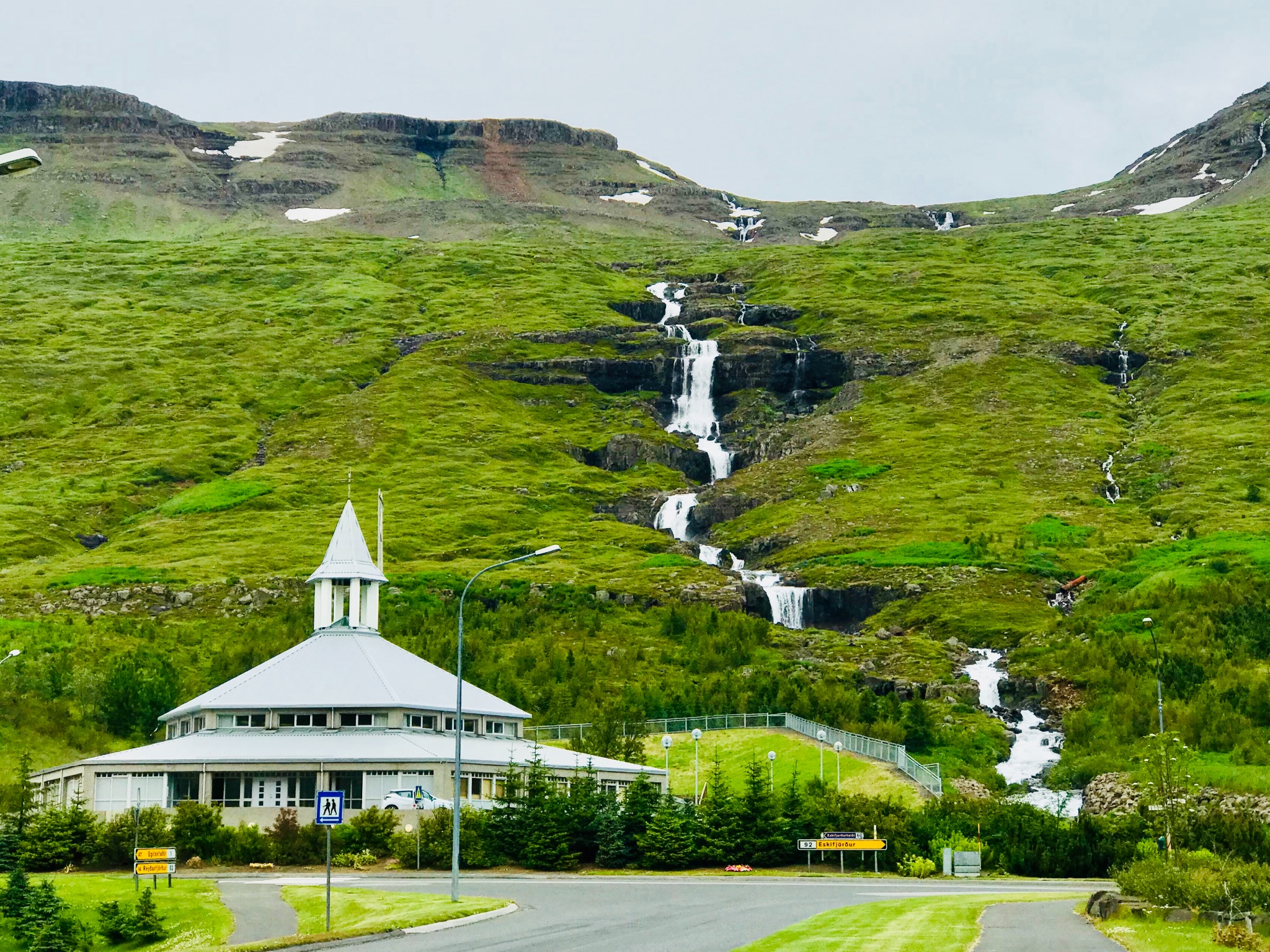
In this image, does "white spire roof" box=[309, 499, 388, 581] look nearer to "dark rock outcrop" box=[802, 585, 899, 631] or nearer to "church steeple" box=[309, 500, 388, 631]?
"church steeple" box=[309, 500, 388, 631]

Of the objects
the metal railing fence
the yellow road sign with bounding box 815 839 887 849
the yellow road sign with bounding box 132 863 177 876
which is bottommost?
the yellow road sign with bounding box 815 839 887 849

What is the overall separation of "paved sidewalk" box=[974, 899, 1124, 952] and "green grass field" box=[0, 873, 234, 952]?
19.2m

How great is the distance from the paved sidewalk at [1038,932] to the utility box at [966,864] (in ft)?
62.6

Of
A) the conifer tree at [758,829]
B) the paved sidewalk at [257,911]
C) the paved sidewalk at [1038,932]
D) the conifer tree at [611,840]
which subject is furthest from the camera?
the conifer tree at [611,840]

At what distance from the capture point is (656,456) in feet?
636

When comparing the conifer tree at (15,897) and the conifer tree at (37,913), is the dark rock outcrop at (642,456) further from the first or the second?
the conifer tree at (37,913)

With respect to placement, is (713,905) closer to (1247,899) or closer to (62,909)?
(1247,899)

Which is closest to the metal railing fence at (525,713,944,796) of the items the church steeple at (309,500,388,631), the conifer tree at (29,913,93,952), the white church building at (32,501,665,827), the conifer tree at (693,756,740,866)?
the white church building at (32,501,665,827)

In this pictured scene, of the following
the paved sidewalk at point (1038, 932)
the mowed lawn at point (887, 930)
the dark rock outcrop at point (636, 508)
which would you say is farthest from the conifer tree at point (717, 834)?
the dark rock outcrop at point (636, 508)

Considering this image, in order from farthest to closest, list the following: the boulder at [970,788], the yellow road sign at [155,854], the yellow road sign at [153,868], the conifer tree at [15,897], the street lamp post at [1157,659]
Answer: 1. the street lamp post at [1157,659]
2. the boulder at [970,788]
3. the yellow road sign at [155,854]
4. the yellow road sign at [153,868]
5. the conifer tree at [15,897]

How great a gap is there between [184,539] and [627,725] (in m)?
76.3

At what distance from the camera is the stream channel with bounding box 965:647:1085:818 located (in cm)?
8975

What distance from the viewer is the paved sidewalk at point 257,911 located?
44.2 metres

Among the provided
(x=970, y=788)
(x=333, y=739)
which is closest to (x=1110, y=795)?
(x=970, y=788)
